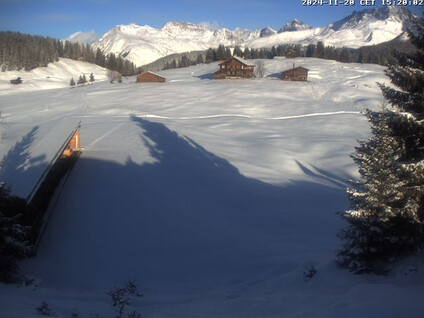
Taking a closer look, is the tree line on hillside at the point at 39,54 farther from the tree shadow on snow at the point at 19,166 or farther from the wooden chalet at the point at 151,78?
the tree shadow on snow at the point at 19,166

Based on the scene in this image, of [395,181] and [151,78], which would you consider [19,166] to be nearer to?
[395,181]

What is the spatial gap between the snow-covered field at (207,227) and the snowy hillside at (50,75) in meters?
49.4

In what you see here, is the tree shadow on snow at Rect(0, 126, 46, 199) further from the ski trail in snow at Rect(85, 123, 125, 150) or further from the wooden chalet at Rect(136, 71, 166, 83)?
the wooden chalet at Rect(136, 71, 166, 83)

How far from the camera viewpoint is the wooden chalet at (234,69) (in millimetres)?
79000

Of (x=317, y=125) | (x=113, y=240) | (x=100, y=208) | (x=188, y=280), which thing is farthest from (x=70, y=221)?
(x=317, y=125)

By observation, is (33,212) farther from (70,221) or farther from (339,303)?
(339,303)

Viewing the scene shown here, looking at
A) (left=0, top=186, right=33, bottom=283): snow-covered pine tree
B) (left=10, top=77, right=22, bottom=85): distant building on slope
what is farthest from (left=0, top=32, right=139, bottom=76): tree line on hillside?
(left=0, top=186, right=33, bottom=283): snow-covered pine tree

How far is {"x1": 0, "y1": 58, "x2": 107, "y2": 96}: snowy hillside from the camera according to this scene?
3207 inches

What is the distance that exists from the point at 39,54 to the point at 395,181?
120 metres

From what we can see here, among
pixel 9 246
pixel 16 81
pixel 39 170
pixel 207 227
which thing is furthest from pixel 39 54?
pixel 9 246

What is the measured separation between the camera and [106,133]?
3089 centimetres

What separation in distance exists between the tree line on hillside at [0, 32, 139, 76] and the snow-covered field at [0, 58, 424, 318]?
51933 mm

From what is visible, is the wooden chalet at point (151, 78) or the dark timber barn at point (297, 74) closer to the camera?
the dark timber barn at point (297, 74)

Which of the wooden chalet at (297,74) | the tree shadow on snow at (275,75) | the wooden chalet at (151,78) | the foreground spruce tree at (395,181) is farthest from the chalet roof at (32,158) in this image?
the tree shadow on snow at (275,75)
